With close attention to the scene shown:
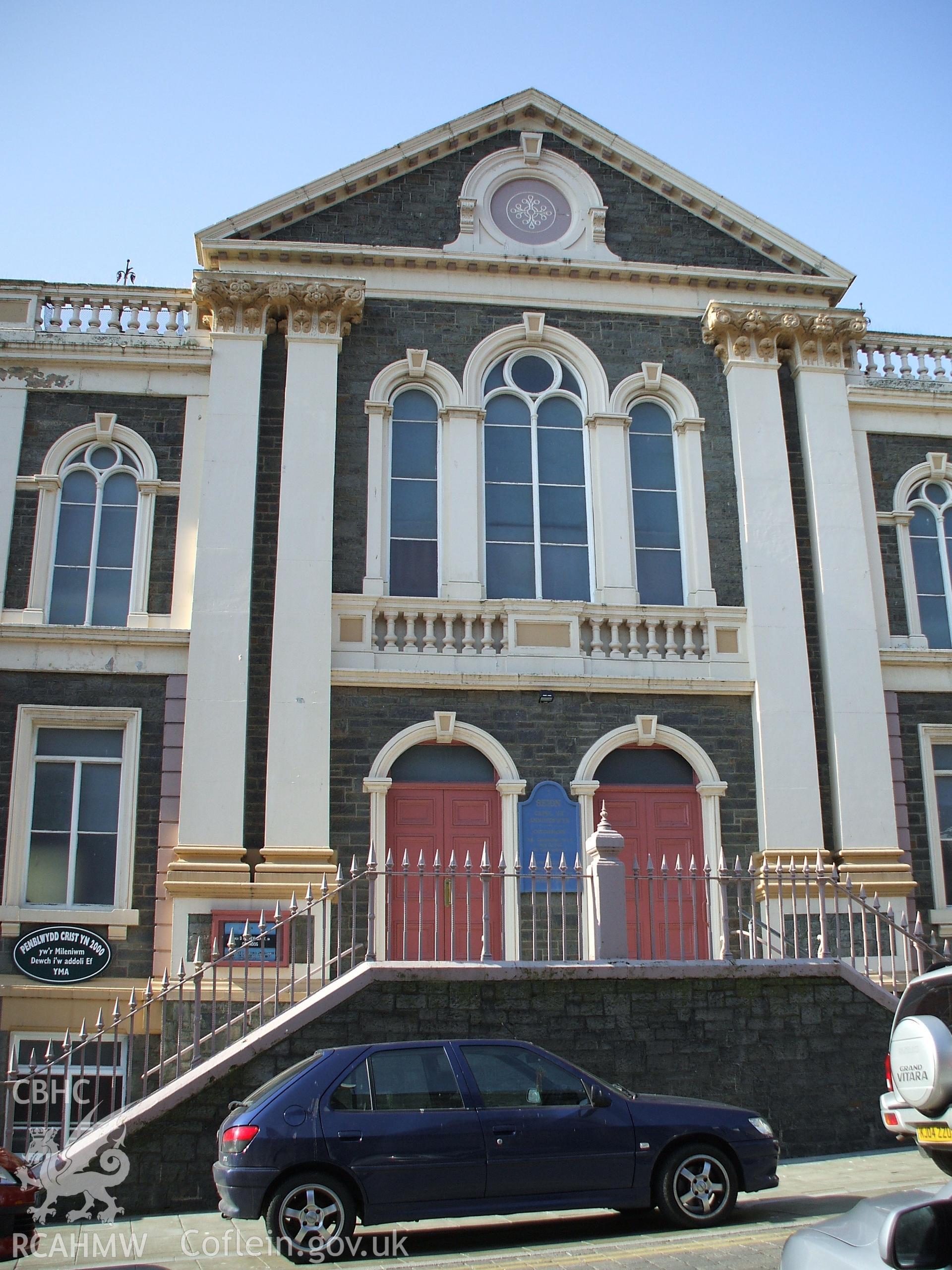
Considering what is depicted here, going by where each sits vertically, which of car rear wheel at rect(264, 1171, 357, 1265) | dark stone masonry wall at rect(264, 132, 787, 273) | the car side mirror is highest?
dark stone masonry wall at rect(264, 132, 787, 273)

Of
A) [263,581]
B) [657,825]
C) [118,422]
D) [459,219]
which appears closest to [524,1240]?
[657,825]

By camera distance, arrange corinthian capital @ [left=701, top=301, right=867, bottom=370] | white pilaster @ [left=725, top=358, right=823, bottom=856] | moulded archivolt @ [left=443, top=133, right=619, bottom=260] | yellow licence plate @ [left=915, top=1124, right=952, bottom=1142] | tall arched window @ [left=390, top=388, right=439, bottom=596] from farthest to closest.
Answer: moulded archivolt @ [left=443, top=133, right=619, bottom=260], corinthian capital @ [left=701, top=301, right=867, bottom=370], tall arched window @ [left=390, top=388, right=439, bottom=596], white pilaster @ [left=725, top=358, right=823, bottom=856], yellow licence plate @ [left=915, top=1124, right=952, bottom=1142]

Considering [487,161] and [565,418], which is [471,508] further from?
[487,161]

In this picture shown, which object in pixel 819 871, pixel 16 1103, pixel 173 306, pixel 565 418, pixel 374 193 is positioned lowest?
pixel 16 1103

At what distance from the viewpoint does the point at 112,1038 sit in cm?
1438

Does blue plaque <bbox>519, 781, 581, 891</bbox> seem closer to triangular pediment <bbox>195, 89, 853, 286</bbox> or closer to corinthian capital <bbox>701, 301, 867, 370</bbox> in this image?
corinthian capital <bbox>701, 301, 867, 370</bbox>

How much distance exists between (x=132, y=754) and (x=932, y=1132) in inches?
489

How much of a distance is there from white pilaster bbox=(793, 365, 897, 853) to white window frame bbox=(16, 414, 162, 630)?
871 centimetres

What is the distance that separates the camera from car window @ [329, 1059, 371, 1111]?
8.84 metres

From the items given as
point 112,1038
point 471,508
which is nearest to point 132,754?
point 112,1038

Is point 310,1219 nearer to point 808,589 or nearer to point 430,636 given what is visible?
point 430,636

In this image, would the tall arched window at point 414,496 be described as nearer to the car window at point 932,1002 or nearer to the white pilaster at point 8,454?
the white pilaster at point 8,454

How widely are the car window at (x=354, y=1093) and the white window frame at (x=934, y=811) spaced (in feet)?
31.5

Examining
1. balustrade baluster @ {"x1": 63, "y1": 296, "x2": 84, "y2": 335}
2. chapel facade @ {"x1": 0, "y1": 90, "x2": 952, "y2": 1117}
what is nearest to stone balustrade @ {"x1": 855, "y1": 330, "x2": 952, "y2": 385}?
chapel facade @ {"x1": 0, "y1": 90, "x2": 952, "y2": 1117}
